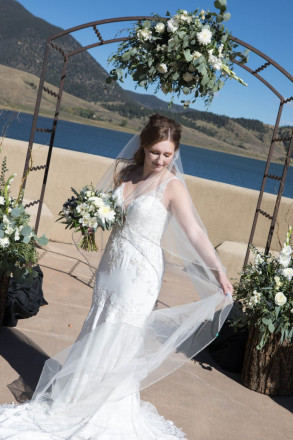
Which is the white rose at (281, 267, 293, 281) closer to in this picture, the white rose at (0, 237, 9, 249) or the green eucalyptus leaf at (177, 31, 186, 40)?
the green eucalyptus leaf at (177, 31, 186, 40)

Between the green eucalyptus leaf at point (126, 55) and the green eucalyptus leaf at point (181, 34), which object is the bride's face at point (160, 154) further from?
the green eucalyptus leaf at point (126, 55)

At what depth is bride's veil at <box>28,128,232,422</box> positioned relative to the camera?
10.6 feet

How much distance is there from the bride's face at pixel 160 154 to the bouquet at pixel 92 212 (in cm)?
29

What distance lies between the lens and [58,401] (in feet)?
10.8

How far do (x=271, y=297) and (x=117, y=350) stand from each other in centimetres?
146

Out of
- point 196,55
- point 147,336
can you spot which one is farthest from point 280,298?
point 196,55

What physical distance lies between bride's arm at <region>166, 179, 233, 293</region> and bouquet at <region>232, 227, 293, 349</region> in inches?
39.8

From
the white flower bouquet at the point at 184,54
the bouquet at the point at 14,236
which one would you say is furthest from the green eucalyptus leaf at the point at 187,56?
the bouquet at the point at 14,236

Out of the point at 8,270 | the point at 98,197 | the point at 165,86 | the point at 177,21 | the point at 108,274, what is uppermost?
the point at 177,21

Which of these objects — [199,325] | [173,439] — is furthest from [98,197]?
[173,439]

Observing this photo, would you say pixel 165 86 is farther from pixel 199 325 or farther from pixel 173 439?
pixel 173 439

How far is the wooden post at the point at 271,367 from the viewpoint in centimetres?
420

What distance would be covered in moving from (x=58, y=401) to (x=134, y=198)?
3.98 ft

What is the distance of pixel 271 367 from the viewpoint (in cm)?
424
